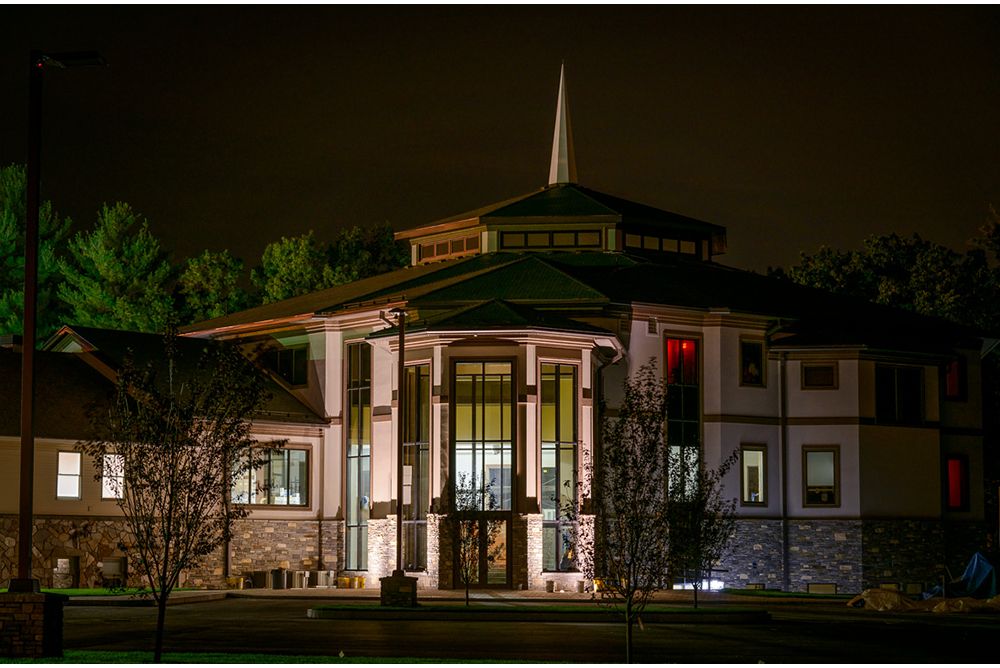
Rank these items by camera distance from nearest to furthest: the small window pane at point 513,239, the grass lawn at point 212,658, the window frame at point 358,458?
1. the grass lawn at point 212,658
2. the window frame at point 358,458
3. the small window pane at point 513,239

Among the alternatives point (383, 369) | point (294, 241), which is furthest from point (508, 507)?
point (294, 241)

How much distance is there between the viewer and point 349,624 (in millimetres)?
37625

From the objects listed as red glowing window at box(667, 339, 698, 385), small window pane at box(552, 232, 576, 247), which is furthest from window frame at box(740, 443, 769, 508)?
small window pane at box(552, 232, 576, 247)

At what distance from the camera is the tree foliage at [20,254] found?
295ft

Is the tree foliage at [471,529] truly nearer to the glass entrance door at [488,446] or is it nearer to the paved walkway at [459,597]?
the glass entrance door at [488,446]

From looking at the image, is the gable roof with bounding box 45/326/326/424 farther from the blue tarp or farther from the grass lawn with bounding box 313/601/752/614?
the blue tarp

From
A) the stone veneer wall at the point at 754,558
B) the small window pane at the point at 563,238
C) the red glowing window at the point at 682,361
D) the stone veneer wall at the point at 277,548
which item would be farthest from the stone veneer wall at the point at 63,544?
the stone veneer wall at the point at 754,558

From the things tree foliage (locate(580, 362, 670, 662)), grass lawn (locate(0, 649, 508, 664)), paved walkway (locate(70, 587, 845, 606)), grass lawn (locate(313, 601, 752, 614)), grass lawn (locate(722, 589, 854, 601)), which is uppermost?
tree foliage (locate(580, 362, 670, 662))

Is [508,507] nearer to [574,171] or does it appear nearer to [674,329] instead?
[674,329]

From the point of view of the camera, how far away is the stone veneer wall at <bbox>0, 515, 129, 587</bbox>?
52719 mm

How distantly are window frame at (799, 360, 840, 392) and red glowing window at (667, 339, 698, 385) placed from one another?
4.34m

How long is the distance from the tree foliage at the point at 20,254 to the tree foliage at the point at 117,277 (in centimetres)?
99

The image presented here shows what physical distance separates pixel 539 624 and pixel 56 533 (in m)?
21.9

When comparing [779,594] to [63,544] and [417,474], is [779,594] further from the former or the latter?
[63,544]
